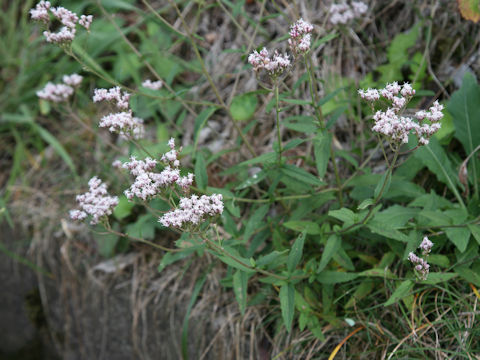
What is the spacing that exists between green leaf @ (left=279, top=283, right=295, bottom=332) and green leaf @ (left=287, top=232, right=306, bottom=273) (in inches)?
3.1

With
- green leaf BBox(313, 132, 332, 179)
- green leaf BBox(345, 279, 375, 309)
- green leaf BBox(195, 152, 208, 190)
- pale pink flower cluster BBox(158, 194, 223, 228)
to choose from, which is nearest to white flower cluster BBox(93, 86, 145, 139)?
green leaf BBox(195, 152, 208, 190)

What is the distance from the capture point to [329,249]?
78.5 inches

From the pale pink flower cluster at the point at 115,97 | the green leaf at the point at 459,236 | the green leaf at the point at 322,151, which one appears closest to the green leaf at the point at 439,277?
the green leaf at the point at 459,236

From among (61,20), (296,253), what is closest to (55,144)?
(61,20)

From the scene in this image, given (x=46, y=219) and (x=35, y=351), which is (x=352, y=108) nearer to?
(x=46, y=219)

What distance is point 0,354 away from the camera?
13.6 feet

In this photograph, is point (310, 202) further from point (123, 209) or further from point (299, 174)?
point (123, 209)

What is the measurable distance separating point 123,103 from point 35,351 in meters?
2.94

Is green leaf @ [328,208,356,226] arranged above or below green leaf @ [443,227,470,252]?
above

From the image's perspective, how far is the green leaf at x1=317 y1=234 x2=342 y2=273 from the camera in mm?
1977

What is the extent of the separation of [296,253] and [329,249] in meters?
0.20

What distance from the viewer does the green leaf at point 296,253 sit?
1.84 meters

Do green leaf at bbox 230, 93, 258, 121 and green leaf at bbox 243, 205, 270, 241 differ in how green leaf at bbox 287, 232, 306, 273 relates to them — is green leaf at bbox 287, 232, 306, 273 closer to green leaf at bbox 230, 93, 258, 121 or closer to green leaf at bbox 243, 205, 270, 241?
green leaf at bbox 243, 205, 270, 241

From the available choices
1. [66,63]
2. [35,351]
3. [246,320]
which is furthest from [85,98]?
[246,320]
